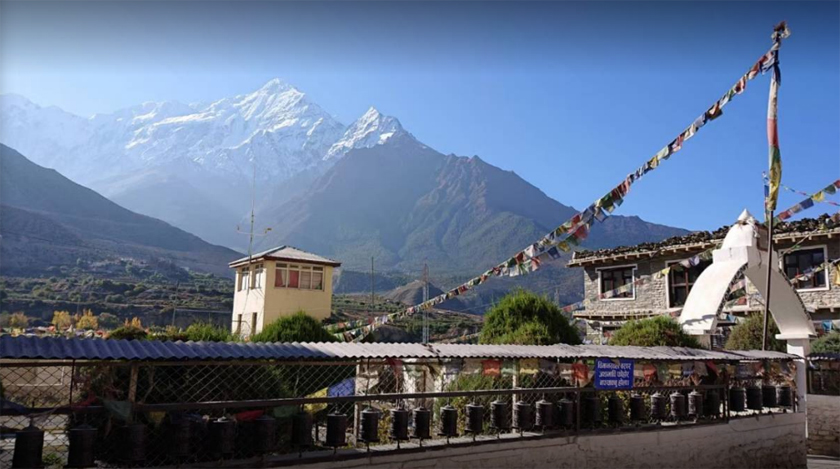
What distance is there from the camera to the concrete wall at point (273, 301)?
3169 cm

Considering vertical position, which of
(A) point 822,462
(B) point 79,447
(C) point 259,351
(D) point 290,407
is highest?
(C) point 259,351

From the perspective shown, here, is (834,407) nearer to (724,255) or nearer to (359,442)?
(724,255)

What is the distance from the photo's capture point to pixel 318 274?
34281 millimetres

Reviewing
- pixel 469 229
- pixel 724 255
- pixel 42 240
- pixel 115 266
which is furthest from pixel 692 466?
pixel 469 229

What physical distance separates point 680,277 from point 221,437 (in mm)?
23796

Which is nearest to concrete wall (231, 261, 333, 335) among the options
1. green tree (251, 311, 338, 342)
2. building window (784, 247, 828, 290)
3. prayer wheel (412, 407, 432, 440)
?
green tree (251, 311, 338, 342)

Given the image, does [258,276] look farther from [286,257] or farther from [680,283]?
[680,283]

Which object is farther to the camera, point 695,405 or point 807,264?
point 807,264

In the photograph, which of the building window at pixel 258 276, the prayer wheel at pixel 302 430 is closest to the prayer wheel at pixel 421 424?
the prayer wheel at pixel 302 430

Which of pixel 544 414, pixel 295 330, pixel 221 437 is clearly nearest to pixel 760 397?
pixel 544 414

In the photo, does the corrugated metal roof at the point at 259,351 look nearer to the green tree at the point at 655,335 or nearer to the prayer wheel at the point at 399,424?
the prayer wheel at the point at 399,424

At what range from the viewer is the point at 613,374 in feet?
30.8

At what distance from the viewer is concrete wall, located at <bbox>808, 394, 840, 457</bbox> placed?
45.6 ft

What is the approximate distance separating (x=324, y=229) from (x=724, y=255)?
162022 mm
